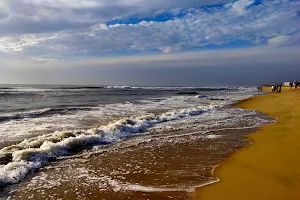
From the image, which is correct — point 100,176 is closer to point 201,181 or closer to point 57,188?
point 57,188

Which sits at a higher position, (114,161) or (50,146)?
(50,146)

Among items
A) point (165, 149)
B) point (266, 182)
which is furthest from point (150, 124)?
point (266, 182)

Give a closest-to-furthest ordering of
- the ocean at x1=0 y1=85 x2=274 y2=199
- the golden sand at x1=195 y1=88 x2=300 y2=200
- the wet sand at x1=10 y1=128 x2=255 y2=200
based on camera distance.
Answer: the golden sand at x1=195 y1=88 x2=300 y2=200 → the wet sand at x1=10 y1=128 x2=255 y2=200 → the ocean at x1=0 y1=85 x2=274 y2=199

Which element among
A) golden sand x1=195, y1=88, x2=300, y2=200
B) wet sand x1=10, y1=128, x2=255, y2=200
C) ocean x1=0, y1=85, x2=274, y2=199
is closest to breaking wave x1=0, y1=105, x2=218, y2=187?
ocean x1=0, y1=85, x2=274, y2=199

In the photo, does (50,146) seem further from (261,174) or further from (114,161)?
(261,174)

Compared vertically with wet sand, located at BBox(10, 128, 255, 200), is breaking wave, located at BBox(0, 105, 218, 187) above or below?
above

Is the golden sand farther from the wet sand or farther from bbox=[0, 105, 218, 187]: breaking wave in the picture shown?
bbox=[0, 105, 218, 187]: breaking wave

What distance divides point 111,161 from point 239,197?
3.35m

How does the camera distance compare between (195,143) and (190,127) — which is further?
(190,127)

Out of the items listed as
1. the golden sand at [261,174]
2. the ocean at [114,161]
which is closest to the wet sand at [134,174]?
the ocean at [114,161]

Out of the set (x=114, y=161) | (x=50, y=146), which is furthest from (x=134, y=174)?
(x=50, y=146)

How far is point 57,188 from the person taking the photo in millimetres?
4941

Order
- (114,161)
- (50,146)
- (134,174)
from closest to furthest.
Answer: (134,174), (114,161), (50,146)

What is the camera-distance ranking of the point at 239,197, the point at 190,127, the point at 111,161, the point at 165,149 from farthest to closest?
1. the point at 190,127
2. the point at 165,149
3. the point at 111,161
4. the point at 239,197
